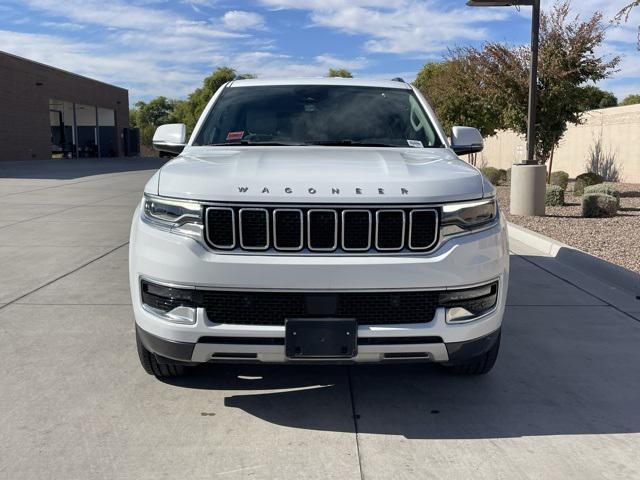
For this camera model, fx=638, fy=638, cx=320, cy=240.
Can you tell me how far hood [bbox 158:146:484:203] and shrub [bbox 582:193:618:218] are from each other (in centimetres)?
905

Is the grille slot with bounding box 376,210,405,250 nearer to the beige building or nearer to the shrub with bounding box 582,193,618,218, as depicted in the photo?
the shrub with bounding box 582,193,618,218

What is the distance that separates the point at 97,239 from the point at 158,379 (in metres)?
6.08

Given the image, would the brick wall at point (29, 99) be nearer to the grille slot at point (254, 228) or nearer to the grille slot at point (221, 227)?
the grille slot at point (221, 227)

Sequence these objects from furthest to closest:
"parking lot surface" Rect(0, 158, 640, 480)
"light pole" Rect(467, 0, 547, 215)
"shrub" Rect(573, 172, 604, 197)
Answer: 1. "shrub" Rect(573, 172, 604, 197)
2. "light pole" Rect(467, 0, 547, 215)
3. "parking lot surface" Rect(0, 158, 640, 480)

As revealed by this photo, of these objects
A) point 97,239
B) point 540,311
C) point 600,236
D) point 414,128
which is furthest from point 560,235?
point 97,239

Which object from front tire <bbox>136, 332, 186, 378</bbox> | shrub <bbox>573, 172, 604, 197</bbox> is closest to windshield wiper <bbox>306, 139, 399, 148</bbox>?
front tire <bbox>136, 332, 186, 378</bbox>

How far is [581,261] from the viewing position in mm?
7852

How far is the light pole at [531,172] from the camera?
1202cm

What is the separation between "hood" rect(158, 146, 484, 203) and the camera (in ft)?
10.7

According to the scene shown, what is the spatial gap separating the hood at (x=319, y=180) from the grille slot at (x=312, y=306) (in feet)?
1.58

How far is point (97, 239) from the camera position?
9656mm

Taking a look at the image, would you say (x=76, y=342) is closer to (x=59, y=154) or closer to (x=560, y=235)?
(x=560, y=235)

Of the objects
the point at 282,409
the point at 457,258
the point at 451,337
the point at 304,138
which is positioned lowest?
the point at 282,409

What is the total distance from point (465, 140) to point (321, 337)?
7.79ft
